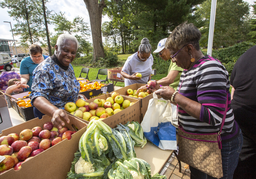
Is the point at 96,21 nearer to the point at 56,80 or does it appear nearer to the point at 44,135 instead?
the point at 56,80

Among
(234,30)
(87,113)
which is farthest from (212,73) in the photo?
(234,30)

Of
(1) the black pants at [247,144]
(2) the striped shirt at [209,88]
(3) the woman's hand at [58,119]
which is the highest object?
(2) the striped shirt at [209,88]

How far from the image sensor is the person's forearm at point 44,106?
4.63 feet

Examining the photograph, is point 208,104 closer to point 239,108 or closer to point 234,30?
point 239,108

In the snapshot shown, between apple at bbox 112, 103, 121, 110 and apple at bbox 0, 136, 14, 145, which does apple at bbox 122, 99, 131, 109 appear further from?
apple at bbox 0, 136, 14, 145

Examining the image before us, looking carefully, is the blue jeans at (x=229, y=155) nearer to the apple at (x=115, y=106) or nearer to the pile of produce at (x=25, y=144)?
the apple at (x=115, y=106)

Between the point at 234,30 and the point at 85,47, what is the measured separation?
96.9ft

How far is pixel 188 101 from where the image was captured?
112 cm

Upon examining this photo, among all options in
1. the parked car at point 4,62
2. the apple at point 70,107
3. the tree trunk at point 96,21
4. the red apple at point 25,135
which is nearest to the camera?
the red apple at point 25,135

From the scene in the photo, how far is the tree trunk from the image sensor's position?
12680 mm

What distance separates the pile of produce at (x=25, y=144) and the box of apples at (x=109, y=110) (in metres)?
0.34

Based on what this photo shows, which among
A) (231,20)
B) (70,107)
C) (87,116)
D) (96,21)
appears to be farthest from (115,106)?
(231,20)

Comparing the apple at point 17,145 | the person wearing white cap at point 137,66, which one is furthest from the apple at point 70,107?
the person wearing white cap at point 137,66

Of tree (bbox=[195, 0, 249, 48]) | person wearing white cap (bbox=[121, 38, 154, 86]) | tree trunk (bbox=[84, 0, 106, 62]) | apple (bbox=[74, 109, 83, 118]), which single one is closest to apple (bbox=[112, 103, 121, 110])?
apple (bbox=[74, 109, 83, 118])
